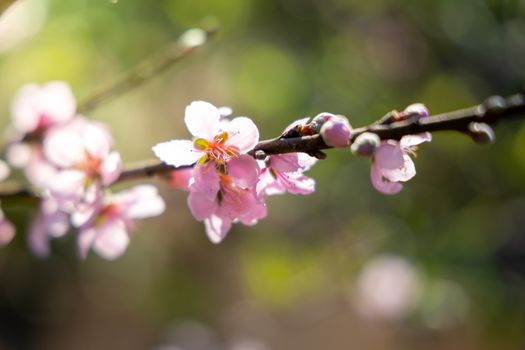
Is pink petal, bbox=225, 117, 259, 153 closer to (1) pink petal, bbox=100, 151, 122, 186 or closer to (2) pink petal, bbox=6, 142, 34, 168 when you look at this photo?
(1) pink petal, bbox=100, 151, 122, 186

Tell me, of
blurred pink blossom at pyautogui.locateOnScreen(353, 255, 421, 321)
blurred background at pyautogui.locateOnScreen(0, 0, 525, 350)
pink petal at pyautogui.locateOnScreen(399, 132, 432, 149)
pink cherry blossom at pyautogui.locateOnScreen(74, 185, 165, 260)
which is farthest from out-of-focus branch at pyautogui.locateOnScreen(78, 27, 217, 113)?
blurred pink blossom at pyautogui.locateOnScreen(353, 255, 421, 321)

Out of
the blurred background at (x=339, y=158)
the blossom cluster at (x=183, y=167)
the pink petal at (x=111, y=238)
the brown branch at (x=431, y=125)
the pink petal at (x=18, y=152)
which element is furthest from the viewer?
the blurred background at (x=339, y=158)

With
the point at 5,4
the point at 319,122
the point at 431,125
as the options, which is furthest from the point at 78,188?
the point at 431,125

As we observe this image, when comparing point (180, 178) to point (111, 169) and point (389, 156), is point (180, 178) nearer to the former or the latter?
point (111, 169)

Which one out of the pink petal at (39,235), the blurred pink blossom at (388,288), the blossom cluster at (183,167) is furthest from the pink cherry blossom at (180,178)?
the blurred pink blossom at (388,288)

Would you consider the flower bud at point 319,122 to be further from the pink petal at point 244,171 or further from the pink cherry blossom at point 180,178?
the pink cherry blossom at point 180,178

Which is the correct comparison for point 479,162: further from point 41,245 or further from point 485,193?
point 41,245

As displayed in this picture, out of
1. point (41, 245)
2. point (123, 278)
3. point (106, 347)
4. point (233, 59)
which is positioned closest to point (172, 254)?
point (123, 278)
